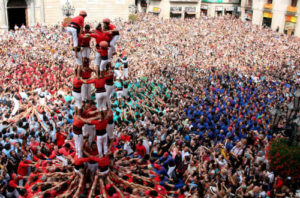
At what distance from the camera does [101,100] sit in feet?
24.9

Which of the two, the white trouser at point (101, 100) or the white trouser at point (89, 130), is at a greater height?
the white trouser at point (101, 100)

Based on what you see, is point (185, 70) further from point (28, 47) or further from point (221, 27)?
point (221, 27)

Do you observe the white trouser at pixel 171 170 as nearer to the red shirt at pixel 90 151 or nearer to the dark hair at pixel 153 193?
the dark hair at pixel 153 193

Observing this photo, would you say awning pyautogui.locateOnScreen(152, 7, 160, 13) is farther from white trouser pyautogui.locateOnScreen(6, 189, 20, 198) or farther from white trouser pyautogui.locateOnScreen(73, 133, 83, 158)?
white trouser pyautogui.locateOnScreen(6, 189, 20, 198)

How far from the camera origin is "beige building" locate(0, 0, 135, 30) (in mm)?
34438

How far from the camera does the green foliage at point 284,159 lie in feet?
31.8

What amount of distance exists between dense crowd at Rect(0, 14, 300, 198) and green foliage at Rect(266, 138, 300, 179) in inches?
9.9

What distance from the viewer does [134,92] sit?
53.7ft

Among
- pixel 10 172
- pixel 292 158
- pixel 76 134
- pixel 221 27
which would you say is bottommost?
pixel 10 172

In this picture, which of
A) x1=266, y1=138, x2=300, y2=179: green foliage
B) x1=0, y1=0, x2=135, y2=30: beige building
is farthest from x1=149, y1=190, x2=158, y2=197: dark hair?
x1=0, y1=0, x2=135, y2=30: beige building

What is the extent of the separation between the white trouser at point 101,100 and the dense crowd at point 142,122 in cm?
3

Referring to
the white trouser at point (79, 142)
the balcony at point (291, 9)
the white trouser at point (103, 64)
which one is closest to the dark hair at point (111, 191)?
the white trouser at point (79, 142)

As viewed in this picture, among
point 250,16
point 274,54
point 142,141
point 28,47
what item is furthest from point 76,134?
point 250,16

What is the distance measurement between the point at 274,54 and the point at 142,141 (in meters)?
19.6
